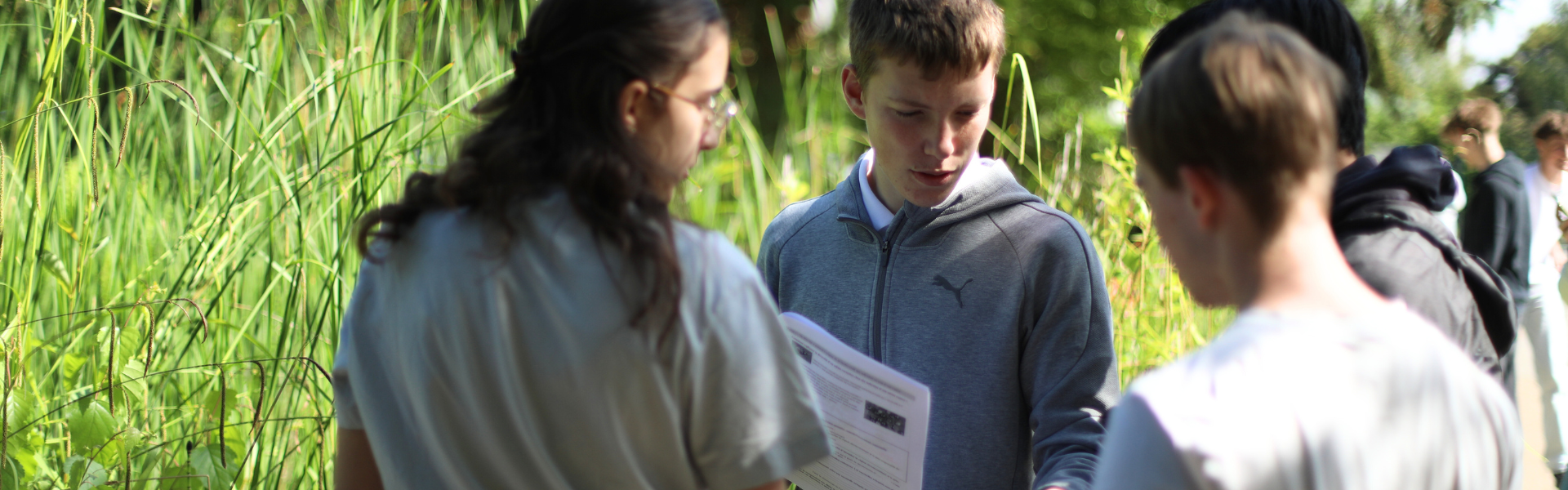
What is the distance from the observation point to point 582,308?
0.83m

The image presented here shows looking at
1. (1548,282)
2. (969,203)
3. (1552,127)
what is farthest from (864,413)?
(1552,127)

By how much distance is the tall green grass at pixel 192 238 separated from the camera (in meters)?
1.63

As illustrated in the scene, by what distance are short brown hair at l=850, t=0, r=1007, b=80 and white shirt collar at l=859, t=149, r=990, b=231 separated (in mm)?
174

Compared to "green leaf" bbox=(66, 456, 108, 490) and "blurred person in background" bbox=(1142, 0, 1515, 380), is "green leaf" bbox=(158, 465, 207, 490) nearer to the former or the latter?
"green leaf" bbox=(66, 456, 108, 490)

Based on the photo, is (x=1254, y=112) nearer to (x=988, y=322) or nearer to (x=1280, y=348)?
(x=1280, y=348)

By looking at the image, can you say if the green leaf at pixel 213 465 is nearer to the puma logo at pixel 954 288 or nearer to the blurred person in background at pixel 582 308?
the blurred person in background at pixel 582 308

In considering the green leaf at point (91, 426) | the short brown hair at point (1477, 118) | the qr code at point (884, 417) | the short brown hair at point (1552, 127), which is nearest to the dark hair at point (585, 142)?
the qr code at point (884, 417)

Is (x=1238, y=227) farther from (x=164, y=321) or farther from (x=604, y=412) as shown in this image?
(x=164, y=321)

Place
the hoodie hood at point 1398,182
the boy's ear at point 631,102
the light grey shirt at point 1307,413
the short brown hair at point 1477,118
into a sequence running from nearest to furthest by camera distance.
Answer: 1. the light grey shirt at point 1307,413
2. the boy's ear at point 631,102
3. the hoodie hood at point 1398,182
4. the short brown hair at point 1477,118

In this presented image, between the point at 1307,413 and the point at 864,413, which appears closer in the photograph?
the point at 1307,413

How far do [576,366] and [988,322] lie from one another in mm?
830

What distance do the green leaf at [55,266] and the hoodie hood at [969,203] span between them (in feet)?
4.57

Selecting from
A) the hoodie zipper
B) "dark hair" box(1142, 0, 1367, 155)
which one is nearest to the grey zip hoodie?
the hoodie zipper

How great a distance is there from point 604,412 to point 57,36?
4.80 feet
